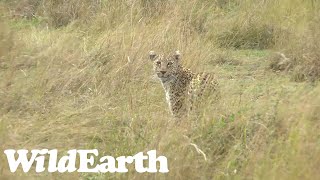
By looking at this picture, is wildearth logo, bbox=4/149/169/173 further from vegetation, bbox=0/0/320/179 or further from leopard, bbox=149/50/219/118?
leopard, bbox=149/50/219/118

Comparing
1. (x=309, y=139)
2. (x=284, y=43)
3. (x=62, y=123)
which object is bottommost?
(x=284, y=43)

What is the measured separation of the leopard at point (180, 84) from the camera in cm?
492

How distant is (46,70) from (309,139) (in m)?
2.78

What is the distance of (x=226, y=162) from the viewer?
3.95m

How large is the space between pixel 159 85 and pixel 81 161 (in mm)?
1882

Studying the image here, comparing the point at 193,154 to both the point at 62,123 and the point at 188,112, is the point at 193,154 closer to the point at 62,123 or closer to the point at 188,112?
the point at 188,112

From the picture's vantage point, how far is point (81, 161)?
4.19 metres

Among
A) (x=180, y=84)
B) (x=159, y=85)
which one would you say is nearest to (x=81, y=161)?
(x=180, y=84)

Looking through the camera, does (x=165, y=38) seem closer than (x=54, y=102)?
No

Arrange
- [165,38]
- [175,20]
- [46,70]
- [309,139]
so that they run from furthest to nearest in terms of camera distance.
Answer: [175,20]
[165,38]
[46,70]
[309,139]

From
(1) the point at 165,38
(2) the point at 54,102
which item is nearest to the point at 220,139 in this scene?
(2) the point at 54,102

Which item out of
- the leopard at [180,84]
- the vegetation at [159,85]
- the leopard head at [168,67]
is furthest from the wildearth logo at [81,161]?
the leopard head at [168,67]

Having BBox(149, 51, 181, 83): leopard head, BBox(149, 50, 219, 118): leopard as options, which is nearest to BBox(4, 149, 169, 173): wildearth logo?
BBox(149, 50, 219, 118): leopard

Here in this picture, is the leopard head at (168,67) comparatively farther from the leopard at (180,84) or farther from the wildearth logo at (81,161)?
the wildearth logo at (81,161)
